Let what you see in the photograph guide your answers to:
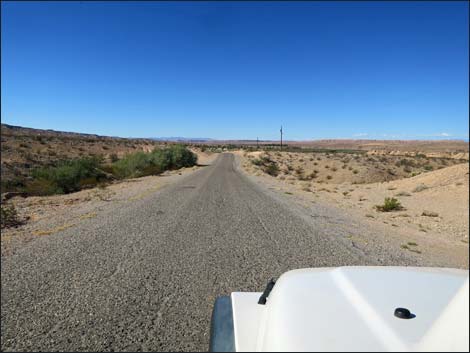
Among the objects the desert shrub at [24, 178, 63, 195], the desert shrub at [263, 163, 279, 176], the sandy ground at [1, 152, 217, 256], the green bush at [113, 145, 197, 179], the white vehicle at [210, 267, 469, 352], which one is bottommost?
the desert shrub at [263, 163, 279, 176]

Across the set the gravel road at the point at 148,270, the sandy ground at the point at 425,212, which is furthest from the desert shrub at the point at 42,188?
the sandy ground at the point at 425,212

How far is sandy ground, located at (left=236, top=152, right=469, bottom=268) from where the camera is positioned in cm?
1011

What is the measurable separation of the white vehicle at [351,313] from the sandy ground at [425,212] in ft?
24.0

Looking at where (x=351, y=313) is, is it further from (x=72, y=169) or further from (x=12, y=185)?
(x=12, y=185)

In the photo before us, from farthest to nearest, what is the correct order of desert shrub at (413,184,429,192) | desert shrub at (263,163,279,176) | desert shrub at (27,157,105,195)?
1. desert shrub at (263,163,279,176)
2. desert shrub at (413,184,429,192)
3. desert shrub at (27,157,105,195)

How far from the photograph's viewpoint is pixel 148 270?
678cm

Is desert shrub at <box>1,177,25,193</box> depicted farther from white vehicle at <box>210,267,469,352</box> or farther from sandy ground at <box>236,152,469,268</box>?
white vehicle at <box>210,267,469,352</box>

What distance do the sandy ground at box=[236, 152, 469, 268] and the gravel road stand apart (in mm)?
1692

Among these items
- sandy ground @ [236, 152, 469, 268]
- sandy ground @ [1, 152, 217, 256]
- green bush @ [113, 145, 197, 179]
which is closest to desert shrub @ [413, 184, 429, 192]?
sandy ground @ [236, 152, 469, 268]

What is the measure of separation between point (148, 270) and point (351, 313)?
5.42 metres

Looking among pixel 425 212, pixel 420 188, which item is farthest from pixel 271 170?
pixel 425 212

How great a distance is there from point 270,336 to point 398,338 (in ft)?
1.71

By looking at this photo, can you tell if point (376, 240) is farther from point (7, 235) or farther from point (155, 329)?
point (7, 235)

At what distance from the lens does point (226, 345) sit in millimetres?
1920
